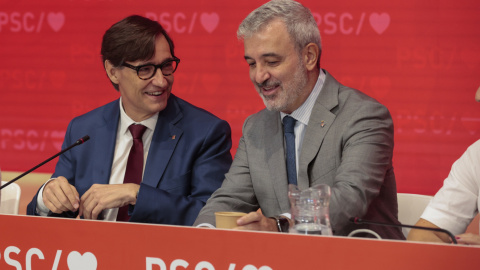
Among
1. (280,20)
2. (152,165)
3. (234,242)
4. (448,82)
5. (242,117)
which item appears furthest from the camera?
(242,117)

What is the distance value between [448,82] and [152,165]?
1.72 metres

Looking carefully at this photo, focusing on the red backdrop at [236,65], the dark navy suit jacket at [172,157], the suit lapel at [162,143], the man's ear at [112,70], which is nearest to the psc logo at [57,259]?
the dark navy suit jacket at [172,157]

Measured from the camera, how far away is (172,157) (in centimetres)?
281

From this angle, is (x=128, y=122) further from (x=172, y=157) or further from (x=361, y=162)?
(x=361, y=162)

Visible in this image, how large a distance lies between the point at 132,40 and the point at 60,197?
77 cm

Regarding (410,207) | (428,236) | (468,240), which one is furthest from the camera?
(410,207)

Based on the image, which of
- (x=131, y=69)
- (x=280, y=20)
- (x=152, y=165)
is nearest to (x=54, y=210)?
(x=152, y=165)

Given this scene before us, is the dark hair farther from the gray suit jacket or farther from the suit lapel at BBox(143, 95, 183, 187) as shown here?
the gray suit jacket

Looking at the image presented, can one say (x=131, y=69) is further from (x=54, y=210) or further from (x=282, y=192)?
(x=282, y=192)

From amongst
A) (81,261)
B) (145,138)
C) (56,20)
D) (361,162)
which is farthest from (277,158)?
(56,20)

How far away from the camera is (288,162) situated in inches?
97.7

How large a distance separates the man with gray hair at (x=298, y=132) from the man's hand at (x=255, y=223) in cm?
32

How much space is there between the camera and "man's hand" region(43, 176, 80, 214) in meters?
2.47

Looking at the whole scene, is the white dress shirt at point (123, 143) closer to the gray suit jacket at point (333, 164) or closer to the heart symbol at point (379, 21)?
the gray suit jacket at point (333, 164)
